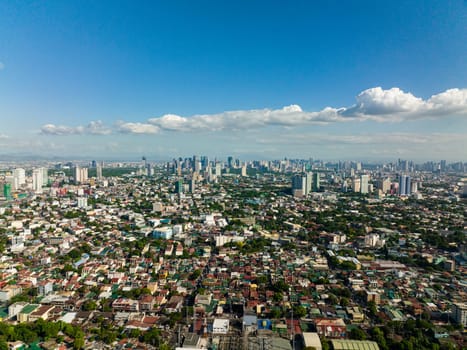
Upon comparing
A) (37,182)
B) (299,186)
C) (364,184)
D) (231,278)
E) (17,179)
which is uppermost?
(364,184)

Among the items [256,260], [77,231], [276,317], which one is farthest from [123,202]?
[276,317]

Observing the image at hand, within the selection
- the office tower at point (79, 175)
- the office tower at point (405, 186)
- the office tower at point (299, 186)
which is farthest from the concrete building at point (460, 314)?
the office tower at point (79, 175)

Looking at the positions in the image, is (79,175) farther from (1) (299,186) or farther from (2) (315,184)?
(2) (315,184)

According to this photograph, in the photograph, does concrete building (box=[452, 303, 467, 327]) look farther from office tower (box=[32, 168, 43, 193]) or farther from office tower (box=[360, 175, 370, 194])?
office tower (box=[32, 168, 43, 193])

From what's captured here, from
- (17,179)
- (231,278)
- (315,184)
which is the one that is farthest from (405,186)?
(17,179)

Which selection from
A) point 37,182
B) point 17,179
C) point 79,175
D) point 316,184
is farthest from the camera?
point 79,175

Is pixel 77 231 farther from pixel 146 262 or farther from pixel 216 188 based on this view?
pixel 216 188

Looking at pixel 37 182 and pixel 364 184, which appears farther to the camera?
pixel 364 184

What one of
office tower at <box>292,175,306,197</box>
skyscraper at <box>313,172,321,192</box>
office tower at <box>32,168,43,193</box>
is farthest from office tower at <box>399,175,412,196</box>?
office tower at <box>32,168,43,193</box>
